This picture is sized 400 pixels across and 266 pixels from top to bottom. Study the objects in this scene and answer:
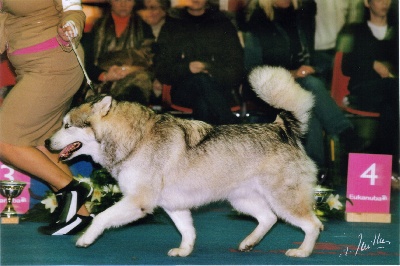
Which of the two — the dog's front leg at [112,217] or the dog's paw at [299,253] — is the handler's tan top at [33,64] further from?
the dog's paw at [299,253]

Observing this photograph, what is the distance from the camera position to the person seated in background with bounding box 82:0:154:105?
6602 mm

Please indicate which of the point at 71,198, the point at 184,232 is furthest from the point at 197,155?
the point at 71,198

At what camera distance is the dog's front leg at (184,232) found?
4055 mm

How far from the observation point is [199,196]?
13.4 ft

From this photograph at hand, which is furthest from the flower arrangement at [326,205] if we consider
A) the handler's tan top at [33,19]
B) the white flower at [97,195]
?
the handler's tan top at [33,19]

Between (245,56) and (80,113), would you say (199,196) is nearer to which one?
(80,113)

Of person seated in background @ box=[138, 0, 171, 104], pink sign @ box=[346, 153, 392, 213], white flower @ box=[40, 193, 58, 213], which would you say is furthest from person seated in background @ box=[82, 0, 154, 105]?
pink sign @ box=[346, 153, 392, 213]

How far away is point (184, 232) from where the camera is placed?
163 inches

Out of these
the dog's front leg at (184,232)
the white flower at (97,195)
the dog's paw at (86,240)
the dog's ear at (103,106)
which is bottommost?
the white flower at (97,195)

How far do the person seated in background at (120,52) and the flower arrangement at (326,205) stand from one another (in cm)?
212

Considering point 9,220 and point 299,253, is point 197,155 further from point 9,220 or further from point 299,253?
point 9,220

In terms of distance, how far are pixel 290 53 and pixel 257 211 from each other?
2.88 metres
